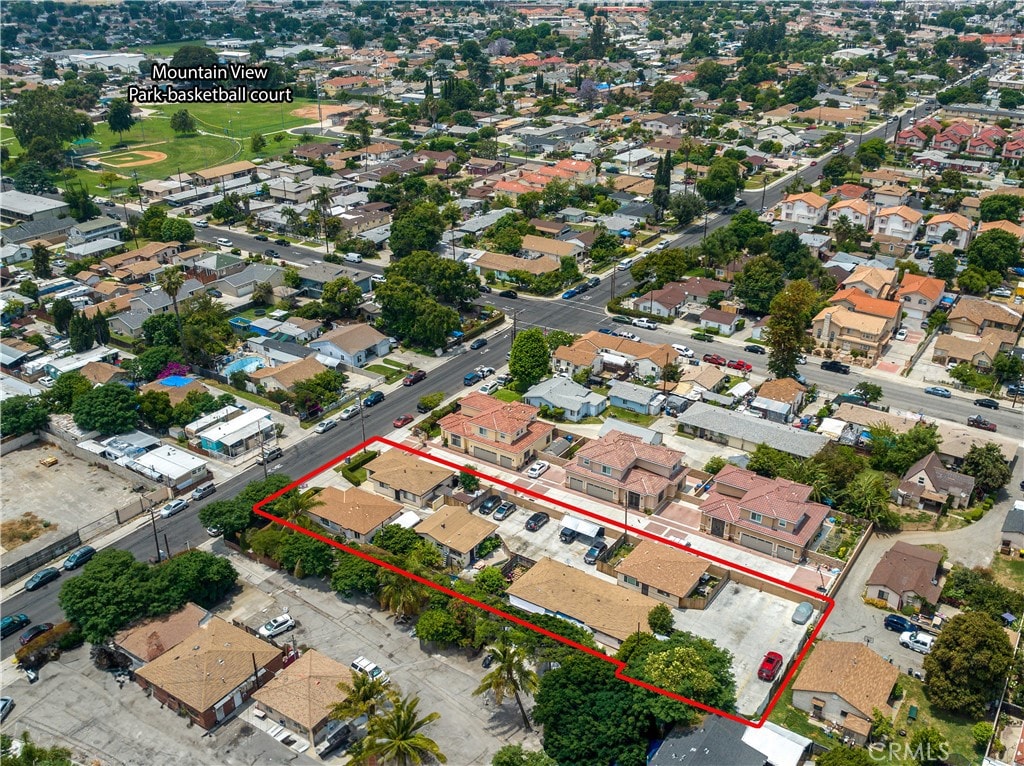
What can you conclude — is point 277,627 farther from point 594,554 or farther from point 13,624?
point 594,554

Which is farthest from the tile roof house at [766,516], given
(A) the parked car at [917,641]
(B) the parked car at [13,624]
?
(B) the parked car at [13,624]

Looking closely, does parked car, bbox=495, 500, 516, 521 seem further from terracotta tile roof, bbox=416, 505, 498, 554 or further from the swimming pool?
the swimming pool

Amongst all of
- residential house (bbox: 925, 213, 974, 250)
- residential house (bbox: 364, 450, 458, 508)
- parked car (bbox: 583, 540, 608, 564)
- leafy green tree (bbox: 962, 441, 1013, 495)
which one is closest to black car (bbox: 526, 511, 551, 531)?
parked car (bbox: 583, 540, 608, 564)

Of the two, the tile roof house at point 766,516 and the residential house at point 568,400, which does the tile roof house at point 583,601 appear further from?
the residential house at point 568,400

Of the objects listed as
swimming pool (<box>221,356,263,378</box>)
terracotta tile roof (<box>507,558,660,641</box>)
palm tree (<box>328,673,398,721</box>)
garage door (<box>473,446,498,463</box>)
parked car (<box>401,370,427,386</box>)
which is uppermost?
palm tree (<box>328,673,398,721</box>)

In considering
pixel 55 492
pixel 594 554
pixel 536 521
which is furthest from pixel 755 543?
pixel 55 492

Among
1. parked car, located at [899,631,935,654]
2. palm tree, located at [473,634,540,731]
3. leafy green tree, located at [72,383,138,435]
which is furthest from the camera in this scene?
leafy green tree, located at [72,383,138,435]
